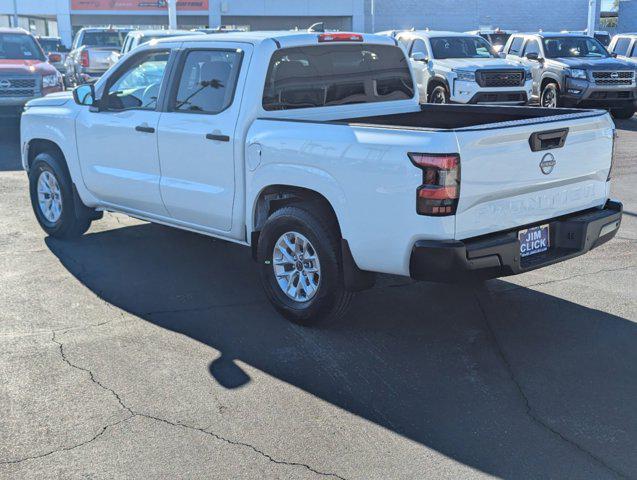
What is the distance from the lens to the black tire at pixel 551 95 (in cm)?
1816

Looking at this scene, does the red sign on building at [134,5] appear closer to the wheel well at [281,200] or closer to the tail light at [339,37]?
the tail light at [339,37]

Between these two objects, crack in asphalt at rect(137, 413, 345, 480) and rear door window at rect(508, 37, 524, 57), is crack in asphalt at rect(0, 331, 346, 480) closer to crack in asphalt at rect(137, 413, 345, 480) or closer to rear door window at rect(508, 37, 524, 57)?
crack in asphalt at rect(137, 413, 345, 480)

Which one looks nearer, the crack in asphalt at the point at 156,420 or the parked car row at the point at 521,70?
the crack in asphalt at the point at 156,420

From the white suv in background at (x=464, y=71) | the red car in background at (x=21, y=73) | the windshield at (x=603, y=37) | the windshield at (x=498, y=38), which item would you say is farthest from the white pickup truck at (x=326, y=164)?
the windshield at (x=603, y=37)

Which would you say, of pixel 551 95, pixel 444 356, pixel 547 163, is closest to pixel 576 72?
pixel 551 95

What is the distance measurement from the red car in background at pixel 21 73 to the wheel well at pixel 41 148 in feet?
26.5

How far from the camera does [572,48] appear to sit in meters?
18.8

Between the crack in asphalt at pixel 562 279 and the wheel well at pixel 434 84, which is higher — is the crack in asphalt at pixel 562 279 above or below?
below

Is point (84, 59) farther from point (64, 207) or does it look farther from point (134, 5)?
point (134, 5)

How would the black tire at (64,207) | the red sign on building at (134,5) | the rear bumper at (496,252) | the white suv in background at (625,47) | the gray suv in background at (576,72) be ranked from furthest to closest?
the red sign on building at (134,5)
the white suv in background at (625,47)
the gray suv in background at (576,72)
the black tire at (64,207)
the rear bumper at (496,252)

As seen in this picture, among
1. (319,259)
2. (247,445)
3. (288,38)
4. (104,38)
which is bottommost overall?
(247,445)

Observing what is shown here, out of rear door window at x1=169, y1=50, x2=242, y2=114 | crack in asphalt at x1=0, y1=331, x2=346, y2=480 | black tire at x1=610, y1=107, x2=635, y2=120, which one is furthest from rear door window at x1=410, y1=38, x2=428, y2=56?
crack in asphalt at x1=0, y1=331, x2=346, y2=480

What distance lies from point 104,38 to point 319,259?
22386 mm

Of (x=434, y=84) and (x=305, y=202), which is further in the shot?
(x=434, y=84)
